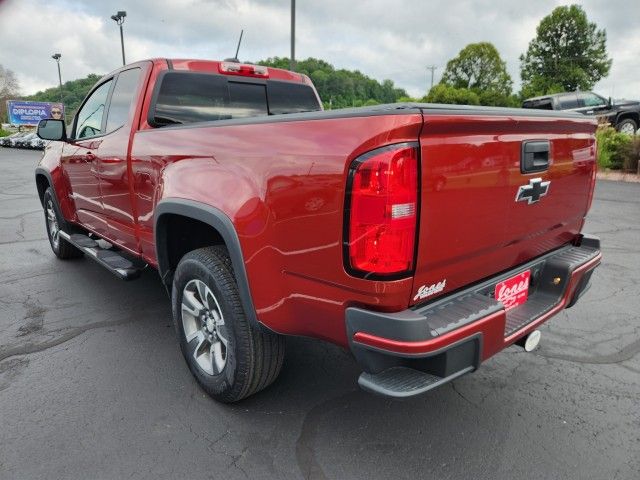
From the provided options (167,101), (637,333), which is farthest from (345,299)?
(637,333)

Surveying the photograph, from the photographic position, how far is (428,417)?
2.58m

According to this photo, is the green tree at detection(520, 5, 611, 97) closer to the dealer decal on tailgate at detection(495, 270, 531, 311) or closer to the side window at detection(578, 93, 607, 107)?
the side window at detection(578, 93, 607, 107)

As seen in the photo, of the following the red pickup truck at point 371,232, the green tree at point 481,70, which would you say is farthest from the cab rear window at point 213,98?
the green tree at point 481,70

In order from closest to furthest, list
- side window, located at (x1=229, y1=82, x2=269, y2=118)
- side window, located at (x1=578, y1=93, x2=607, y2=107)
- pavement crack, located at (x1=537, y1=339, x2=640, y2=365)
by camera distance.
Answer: pavement crack, located at (x1=537, y1=339, x2=640, y2=365)
side window, located at (x1=229, y1=82, x2=269, y2=118)
side window, located at (x1=578, y1=93, x2=607, y2=107)

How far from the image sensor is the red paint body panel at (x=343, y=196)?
5.94ft

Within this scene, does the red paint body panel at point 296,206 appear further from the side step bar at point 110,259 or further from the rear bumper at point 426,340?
the side step bar at point 110,259

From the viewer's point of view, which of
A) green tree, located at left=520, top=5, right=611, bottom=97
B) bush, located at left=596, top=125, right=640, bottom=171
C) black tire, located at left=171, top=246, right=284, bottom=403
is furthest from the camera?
green tree, located at left=520, top=5, right=611, bottom=97

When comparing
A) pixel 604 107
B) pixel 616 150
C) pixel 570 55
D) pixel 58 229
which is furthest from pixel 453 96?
pixel 58 229

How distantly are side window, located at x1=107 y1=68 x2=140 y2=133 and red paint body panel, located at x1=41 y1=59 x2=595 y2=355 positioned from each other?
0.99 meters

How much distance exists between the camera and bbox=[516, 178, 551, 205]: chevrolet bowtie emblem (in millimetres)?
2223

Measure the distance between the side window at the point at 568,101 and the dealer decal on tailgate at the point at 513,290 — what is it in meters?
18.9

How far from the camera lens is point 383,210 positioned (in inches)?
68.4

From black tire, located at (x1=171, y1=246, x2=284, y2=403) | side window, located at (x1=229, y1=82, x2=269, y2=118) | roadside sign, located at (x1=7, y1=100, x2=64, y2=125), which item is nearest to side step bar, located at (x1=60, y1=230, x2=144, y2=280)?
black tire, located at (x1=171, y1=246, x2=284, y2=403)

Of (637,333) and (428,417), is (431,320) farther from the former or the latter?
(637,333)
